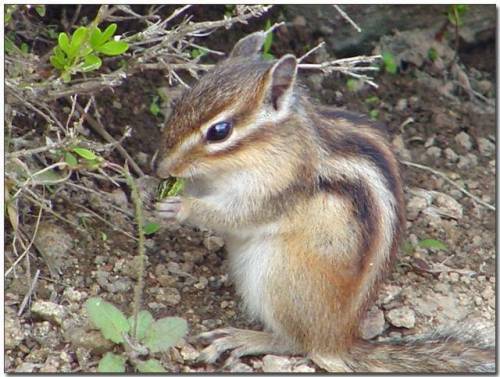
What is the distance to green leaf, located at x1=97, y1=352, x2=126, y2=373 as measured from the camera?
424 cm

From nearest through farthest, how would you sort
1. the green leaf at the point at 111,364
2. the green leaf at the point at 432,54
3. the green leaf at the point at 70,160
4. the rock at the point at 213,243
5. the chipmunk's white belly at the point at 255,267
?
the green leaf at the point at 111,364 → the green leaf at the point at 70,160 → the chipmunk's white belly at the point at 255,267 → the rock at the point at 213,243 → the green leaf at the point at 432,54

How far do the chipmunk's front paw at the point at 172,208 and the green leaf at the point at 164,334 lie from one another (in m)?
0.56

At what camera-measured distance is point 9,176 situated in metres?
4.44

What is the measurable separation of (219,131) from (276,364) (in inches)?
43.6

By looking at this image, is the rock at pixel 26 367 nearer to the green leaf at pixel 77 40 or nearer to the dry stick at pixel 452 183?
the green leaf at pixel 77 40

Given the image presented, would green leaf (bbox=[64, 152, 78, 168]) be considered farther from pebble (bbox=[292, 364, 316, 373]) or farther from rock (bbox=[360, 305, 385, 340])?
rock (bbox=[360, 305, 385, 340])

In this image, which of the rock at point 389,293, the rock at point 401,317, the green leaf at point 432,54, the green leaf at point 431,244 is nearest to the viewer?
the rock at point 401,317

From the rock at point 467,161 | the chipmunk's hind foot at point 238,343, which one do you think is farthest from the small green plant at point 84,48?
the rock at point 467,161

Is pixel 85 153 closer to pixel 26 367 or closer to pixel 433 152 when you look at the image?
pixel 26 367

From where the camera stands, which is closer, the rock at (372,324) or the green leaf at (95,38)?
the green leaf at (95,38)

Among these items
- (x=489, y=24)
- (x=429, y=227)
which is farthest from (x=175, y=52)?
(x=489, y=24)

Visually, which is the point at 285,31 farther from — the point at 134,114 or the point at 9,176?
the point at 9,176

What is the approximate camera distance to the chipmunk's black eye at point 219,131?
4.35 metres

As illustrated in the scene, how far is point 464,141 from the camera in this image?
6242 mm
